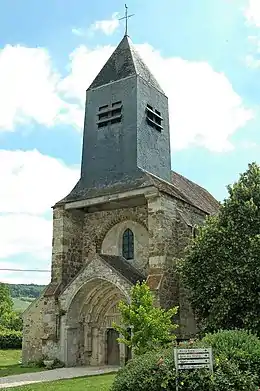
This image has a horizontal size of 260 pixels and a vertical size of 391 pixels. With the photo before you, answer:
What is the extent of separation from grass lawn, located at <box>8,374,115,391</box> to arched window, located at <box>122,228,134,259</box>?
28.0ft

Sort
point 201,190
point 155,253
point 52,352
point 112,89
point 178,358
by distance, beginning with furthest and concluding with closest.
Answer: point 201,190, point 112,89, point 52,352, point 155,253, point 178,358

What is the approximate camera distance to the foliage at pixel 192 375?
10312mm

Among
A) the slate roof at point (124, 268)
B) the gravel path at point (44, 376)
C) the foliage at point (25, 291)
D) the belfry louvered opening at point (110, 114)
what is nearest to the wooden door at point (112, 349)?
the gravel path at point (44, 376)

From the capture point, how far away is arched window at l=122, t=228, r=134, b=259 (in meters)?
24.8

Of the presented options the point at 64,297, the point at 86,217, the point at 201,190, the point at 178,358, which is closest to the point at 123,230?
the point at 86,217

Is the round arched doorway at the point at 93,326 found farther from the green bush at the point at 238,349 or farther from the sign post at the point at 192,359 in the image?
the sign post at the point at 192,359

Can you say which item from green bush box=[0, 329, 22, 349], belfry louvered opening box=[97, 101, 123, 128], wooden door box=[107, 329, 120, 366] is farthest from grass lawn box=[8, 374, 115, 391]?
green bush box=[0, 329, 22, 349]

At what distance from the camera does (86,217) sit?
2661 cm

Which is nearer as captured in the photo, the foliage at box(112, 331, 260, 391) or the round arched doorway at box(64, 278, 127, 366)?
the foliage at box(112, 331, 260, 391)

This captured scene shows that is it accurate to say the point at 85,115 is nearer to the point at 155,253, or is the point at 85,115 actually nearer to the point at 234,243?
the point at 155,253

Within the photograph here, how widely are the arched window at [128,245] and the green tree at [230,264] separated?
4941mm

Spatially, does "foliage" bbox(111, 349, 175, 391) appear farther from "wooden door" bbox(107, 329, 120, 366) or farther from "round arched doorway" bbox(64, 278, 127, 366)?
"wooden door" bbox(107, 329, 120, 366)

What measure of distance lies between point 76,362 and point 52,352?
1.31 m

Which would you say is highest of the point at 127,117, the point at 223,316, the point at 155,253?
the point at 127,117
